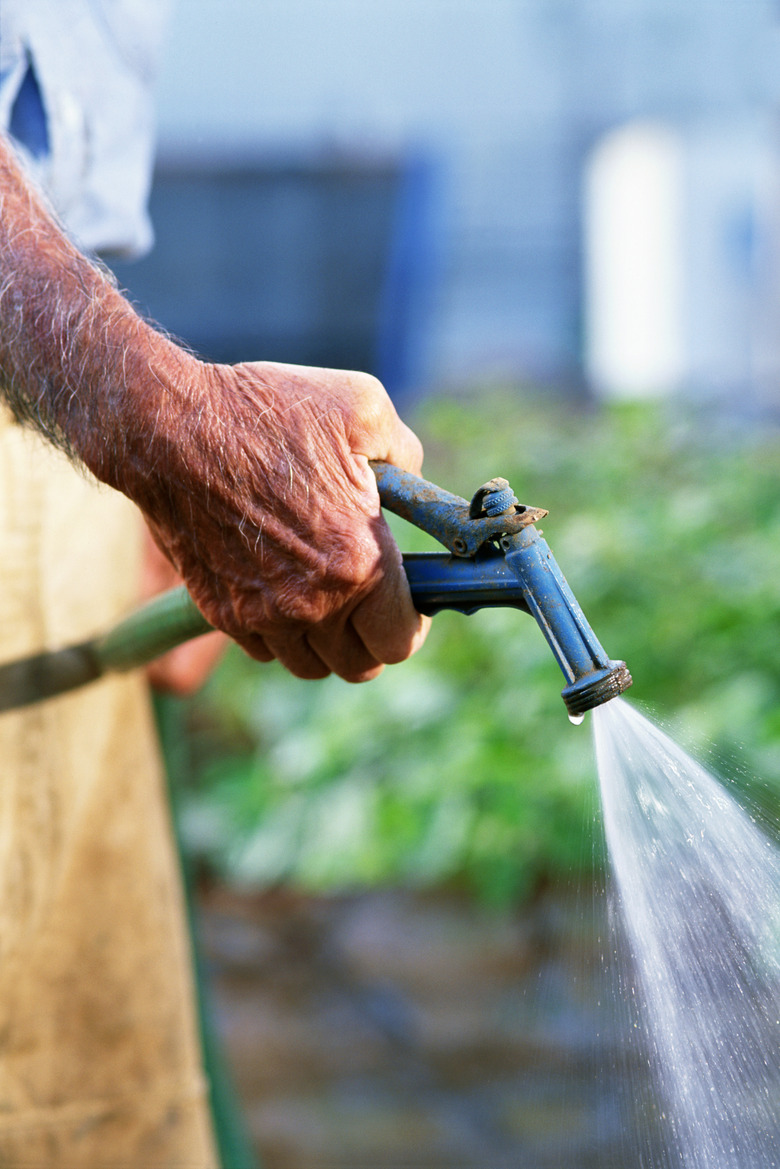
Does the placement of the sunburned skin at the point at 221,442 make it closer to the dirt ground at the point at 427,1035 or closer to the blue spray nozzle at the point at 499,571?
the blue spray nozzle at the point at 499,571

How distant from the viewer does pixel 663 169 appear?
965 centimetres

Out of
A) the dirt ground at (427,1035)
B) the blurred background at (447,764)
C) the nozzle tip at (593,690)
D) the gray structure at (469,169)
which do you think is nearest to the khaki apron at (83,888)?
the blurred background at (447,764)

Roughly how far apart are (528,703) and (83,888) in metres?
1.69

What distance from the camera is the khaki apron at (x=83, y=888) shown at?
1490 mm

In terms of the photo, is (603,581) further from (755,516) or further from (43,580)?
(43,580)

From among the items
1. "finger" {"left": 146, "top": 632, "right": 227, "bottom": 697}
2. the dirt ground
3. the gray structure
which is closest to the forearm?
"finger" {"left": 146, "top": 632, "right": 227, "bottom": 697}

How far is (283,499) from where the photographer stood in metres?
1.04

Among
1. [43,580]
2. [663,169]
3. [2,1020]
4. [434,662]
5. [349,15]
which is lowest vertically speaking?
[2,1020]

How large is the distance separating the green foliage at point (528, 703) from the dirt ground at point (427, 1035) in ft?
0.60

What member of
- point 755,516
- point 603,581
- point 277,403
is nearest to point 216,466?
point 277,403

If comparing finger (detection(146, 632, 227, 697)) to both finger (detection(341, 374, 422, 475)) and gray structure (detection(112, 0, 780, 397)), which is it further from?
gray structure (detection(112, 0, 780, 397))

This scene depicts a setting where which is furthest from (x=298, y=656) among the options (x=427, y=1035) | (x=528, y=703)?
(x=427, y=1035)

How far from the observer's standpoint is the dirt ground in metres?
2.71

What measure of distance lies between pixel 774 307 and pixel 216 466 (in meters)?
8.38
